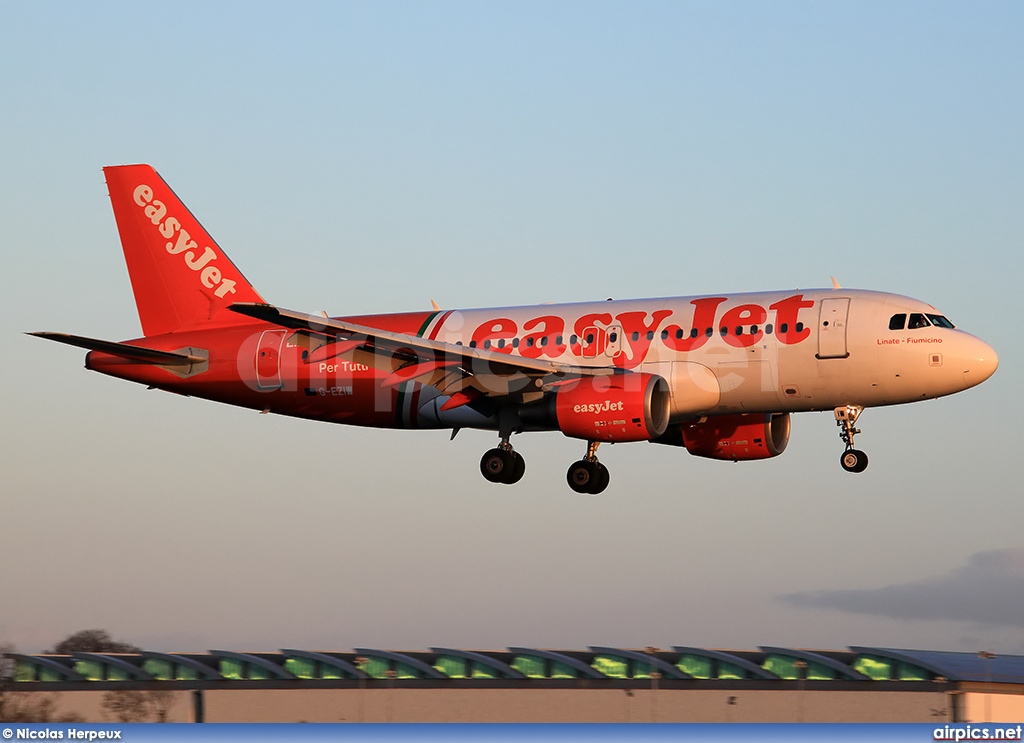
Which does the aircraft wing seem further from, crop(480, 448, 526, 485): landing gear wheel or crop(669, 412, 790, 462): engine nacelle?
crop(669, 412, 790, 462): engine nacelle

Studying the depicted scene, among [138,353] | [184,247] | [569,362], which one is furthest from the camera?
[184,247]

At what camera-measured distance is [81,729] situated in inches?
1111

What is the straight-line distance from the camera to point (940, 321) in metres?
44.8

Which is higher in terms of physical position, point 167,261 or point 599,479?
point 167,261

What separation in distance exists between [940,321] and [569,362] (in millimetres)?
10726

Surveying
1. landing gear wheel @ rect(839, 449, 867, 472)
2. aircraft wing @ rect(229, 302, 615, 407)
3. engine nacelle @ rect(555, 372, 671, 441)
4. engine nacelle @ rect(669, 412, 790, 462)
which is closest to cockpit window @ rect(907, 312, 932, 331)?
landing gear wheel @ rect(839, 449, 867, 472)

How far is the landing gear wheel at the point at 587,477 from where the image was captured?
48.5m

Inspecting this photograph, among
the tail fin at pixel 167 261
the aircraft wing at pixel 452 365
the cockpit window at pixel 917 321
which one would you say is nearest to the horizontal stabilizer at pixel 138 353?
the tail fin at pixel 167 261

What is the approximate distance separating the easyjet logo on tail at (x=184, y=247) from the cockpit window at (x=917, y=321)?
885 inches

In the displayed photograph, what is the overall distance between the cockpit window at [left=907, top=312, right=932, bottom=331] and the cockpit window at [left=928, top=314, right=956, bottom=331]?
22 cm

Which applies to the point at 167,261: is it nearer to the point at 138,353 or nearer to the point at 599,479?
the point at 138,353

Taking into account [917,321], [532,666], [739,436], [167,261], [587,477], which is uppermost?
[167,261]

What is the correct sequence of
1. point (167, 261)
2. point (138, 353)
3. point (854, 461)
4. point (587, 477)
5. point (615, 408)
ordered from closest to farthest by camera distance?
point (615, 408), point (854, 461), point (587, 477), point (138, 353), point (167, 261)

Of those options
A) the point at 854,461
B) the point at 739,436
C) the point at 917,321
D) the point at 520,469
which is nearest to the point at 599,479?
the point at 520,469
